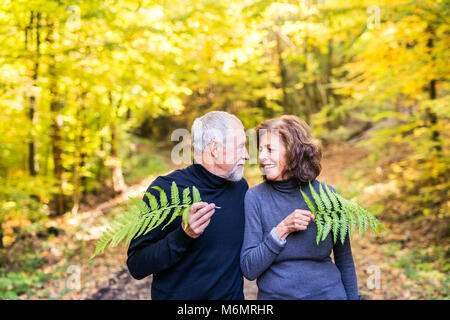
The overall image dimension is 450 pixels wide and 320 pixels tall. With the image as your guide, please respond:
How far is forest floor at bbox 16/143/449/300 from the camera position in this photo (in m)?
5.04

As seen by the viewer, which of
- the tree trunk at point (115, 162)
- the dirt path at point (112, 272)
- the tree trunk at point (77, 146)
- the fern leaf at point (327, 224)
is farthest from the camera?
the tree trunk at point (115, 162)

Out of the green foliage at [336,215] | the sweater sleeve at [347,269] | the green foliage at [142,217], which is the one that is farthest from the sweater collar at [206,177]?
the sweater sleeve at [347,269]

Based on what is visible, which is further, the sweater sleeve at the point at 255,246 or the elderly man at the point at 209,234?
the elderly man at the point at 209,234

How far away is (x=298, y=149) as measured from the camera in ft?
6.80

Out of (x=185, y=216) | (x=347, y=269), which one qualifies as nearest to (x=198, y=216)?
(x=185, y=216)

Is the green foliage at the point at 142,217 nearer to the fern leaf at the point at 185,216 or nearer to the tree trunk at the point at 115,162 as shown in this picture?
the fern leaf at the point at 185,216

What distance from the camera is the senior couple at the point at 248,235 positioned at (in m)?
1.98

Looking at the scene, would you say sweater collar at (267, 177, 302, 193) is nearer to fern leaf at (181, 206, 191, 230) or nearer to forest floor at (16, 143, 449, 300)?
fern leaf at (181, 206, 191, 230)

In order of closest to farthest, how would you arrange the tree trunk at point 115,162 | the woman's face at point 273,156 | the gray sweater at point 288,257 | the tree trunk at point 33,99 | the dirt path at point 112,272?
1. the gray sweater at point 288,257
2. the woman's face at point 273,156
3. the dirt path at point 112,272
4. the tree trunk at point 33,99
5. the tree trunk at point 115,162

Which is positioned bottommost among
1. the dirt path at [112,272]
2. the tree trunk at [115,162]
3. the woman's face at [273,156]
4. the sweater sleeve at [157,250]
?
the dirt path at [112,272]

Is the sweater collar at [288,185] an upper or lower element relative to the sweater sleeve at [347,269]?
upper

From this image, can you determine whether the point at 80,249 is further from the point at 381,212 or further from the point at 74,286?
the point at 381,212

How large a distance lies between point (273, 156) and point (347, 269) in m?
0.96

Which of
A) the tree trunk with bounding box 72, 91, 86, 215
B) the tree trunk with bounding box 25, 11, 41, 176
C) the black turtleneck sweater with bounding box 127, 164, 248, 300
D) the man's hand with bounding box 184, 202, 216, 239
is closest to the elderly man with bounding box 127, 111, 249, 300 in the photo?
the black turtleneck sweater with bounding box 127, 164, 248, 300
